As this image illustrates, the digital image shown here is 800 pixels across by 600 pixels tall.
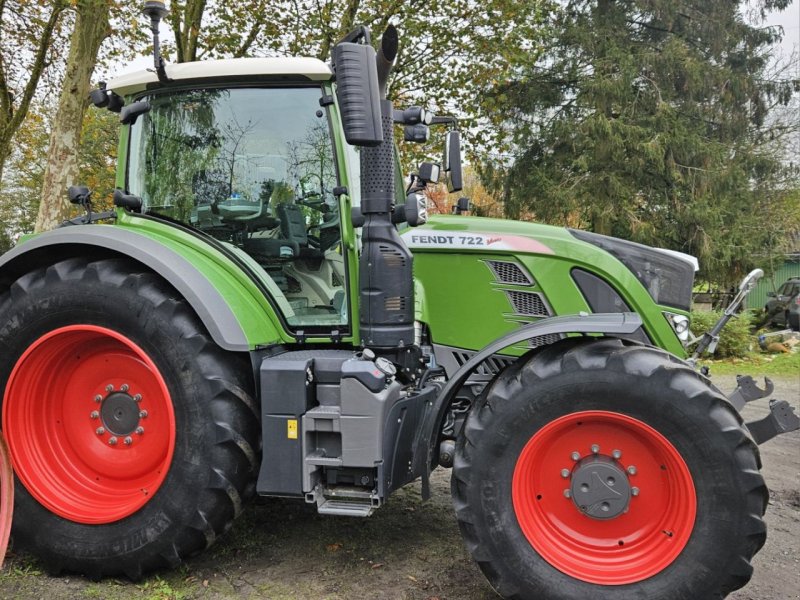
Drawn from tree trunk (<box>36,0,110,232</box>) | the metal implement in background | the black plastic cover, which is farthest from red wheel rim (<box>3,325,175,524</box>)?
tree trunk (<box>36,0,110,232</box>)

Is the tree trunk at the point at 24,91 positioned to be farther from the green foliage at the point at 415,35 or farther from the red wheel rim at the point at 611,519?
the red wheel rim at the point at 611,519

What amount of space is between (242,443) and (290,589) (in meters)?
0.72

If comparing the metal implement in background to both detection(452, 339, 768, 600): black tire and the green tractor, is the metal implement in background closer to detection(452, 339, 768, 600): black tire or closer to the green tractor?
the green tractor

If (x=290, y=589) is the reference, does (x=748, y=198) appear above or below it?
above

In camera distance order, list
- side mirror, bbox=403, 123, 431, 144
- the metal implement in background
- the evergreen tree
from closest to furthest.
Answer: side mirror, bbox=403, 123, 431, 144 < the metal implement in background < the evergreen tree

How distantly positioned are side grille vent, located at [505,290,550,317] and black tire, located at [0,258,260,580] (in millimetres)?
1379

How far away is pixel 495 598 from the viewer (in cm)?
288

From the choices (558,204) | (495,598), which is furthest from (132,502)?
(558,204)

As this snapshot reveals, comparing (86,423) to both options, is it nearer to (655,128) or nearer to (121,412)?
(121,412)

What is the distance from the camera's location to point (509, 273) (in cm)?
332

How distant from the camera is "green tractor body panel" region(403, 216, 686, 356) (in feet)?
10.6

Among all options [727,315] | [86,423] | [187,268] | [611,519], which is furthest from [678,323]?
[86,423]

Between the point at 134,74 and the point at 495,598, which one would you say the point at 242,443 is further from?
the point at 134,74

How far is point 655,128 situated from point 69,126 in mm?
12229
